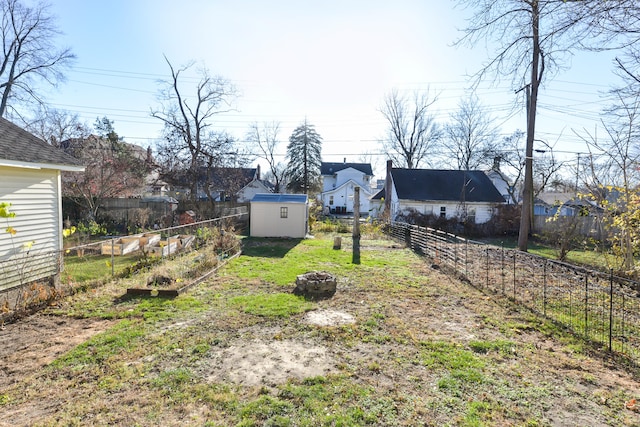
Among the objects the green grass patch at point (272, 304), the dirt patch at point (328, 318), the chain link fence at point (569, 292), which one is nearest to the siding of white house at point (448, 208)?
the chain link fence at point (569, 292)

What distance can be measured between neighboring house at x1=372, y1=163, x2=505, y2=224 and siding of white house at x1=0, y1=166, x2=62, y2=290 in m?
→ 20.7

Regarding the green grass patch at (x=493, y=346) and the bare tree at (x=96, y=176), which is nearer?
the green grass patch at (x=493, y=346)

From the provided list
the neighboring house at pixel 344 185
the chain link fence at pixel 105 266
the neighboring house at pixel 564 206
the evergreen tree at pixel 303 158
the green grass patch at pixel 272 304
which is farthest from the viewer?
the neighboring house at pixel 344 185

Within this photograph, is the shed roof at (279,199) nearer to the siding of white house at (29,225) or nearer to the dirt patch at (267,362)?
the siding of white house at (29,225)

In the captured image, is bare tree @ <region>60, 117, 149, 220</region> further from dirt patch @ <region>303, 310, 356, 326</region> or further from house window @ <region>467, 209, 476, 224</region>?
house window @ <region>467, 209, 476, 224</region>

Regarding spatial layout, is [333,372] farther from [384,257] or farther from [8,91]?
[8,91]

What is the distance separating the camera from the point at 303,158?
38469 millimetres

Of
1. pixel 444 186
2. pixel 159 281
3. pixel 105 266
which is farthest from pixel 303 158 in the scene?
pixel 159 281

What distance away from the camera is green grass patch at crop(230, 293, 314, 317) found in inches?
233

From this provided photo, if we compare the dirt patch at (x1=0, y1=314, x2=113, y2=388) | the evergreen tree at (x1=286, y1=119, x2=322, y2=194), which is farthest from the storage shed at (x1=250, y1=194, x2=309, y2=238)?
the evergreen tree at (x1=286, y1=119, x2=322, y2=194)

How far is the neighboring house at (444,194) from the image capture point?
23750 mm

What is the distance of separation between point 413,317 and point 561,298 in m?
3.72

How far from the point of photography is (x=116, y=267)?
905 centimetres

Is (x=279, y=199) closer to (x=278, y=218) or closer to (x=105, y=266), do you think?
(x=278, y=218)
